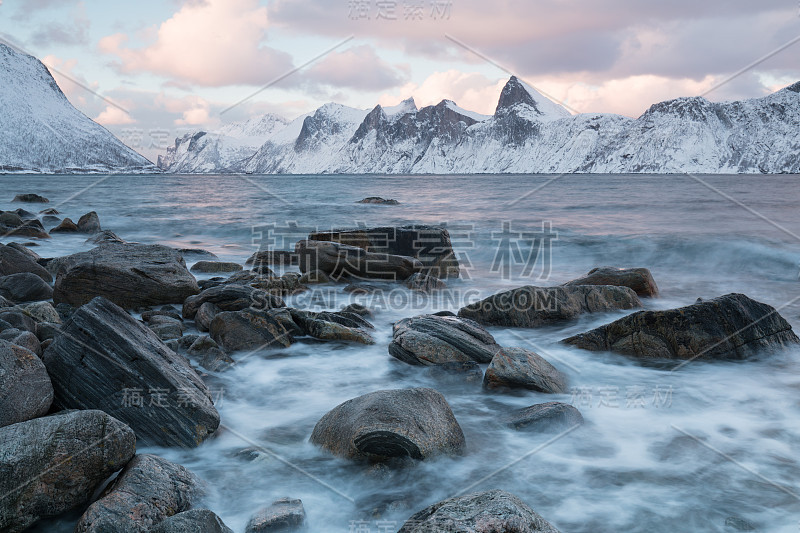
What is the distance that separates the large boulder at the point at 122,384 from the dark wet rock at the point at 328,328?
2649 mm

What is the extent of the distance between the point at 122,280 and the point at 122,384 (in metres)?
4.34

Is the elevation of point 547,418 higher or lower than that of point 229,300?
lower

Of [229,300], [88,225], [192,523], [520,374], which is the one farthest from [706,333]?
[88,225]

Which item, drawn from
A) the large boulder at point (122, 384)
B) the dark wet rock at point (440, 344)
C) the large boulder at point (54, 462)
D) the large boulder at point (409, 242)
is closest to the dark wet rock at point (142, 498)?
the large boulder at point (54, 462)

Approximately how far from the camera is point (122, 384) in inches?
156

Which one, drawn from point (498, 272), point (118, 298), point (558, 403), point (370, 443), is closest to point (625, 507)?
point (558, 403)

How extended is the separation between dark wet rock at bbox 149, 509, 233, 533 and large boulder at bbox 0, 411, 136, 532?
687 millimetres

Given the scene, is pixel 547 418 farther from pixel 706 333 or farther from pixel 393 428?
pixel 706 333

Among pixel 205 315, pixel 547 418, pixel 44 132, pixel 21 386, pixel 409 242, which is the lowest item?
pixel 547 418

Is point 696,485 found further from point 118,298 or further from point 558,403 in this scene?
point 118,298

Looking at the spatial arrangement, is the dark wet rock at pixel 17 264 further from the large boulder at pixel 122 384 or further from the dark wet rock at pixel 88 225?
the dark wet rock at pixel 88 225

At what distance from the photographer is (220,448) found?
4.15m

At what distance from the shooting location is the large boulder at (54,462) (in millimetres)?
2908

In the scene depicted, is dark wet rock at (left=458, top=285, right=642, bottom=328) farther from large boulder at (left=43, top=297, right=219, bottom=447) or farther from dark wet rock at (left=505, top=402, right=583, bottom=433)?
large boulder at (left=43, top=297, right=219, bottom=447)
